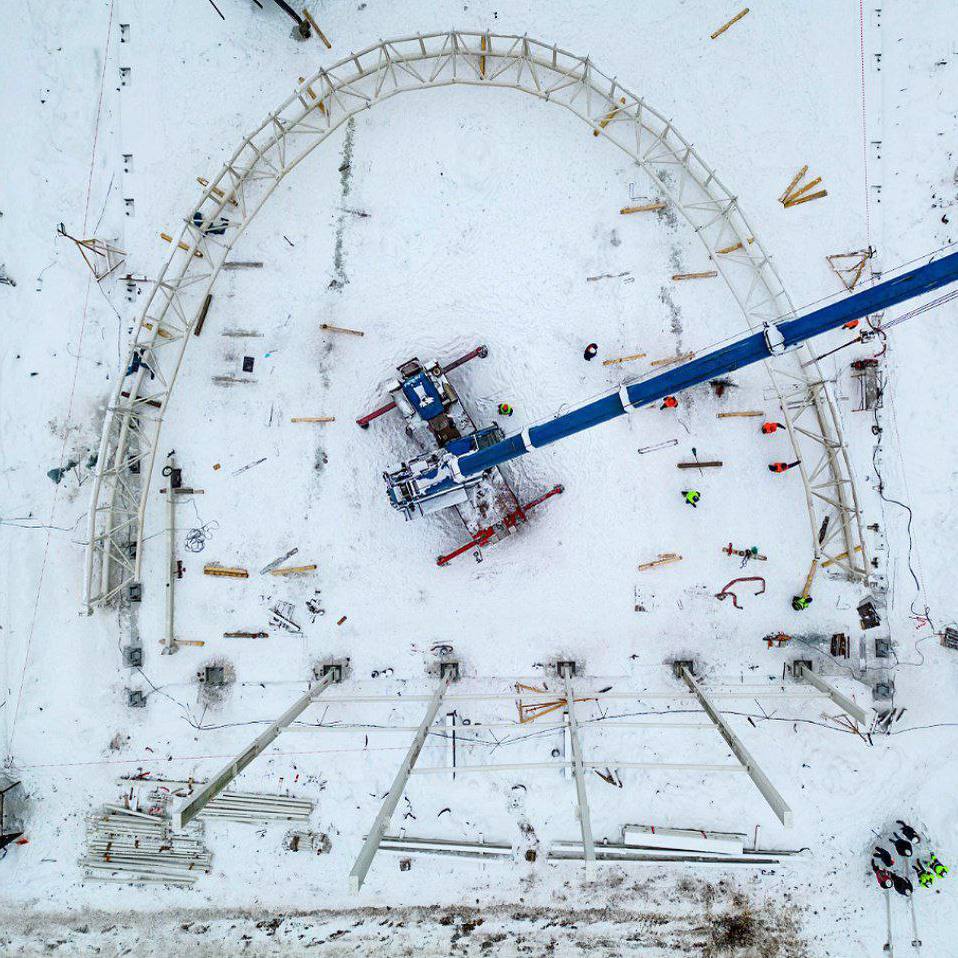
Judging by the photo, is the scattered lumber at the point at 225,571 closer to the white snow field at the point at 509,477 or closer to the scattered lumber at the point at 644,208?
the white snow field at the point at 509,477

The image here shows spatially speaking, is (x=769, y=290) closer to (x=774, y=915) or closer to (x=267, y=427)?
(x=267, y=427)

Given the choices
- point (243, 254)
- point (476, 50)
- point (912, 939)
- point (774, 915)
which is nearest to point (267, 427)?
point (243, 254)

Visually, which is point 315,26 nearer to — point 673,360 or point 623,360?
point 623,360

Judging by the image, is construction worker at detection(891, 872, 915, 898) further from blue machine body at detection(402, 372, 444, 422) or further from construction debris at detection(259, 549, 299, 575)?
construction debris at detection(259, 549, 299, 575)

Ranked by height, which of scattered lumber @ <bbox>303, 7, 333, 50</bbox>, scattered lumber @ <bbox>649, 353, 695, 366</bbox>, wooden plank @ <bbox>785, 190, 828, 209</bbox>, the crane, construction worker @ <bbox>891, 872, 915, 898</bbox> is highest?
scattered lumber @ <bbox>303, 7, 333, 50</bbox>

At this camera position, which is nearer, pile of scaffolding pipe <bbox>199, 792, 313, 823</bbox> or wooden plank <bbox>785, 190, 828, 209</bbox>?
wooden plank <bbox>785, 190, 828, 209</bbox>

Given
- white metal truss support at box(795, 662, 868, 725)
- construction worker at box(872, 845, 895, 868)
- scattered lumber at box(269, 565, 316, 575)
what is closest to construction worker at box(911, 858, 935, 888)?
construction worker at box(872, 845, 895, 868)
